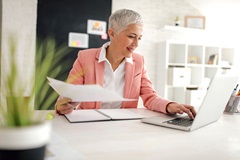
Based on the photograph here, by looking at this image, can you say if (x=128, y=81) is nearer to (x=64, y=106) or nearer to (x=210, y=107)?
(x=64, y=106)

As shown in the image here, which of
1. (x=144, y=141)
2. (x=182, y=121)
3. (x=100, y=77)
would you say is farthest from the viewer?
(x=100, y=77)

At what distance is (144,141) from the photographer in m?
0.89

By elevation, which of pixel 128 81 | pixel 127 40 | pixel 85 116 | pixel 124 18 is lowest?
pixel 85 116

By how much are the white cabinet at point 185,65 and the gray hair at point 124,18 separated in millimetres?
2425

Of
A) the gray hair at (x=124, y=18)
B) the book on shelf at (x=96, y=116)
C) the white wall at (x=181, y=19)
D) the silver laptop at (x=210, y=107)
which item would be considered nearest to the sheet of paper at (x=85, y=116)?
the book on shelf at (x=96, y=116)

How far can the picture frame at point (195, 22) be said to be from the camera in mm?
4602

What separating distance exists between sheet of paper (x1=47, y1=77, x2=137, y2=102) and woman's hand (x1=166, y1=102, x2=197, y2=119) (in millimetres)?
359

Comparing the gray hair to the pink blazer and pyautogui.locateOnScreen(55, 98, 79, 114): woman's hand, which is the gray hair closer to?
the pink blazer

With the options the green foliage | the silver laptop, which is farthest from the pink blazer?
the green foliage

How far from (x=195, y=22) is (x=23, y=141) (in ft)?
15.2

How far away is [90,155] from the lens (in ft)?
2.36

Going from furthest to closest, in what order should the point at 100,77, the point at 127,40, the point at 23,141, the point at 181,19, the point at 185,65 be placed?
1. the point at 181,19
2. the point at 185,65
3. the point at 127,40
4. the point at 100,77
5. the point at 23,141

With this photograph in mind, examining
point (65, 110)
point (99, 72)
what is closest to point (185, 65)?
point (99, 72)

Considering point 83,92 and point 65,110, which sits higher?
point 83,92
